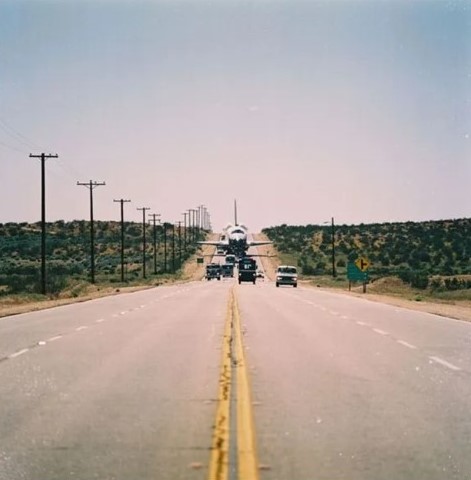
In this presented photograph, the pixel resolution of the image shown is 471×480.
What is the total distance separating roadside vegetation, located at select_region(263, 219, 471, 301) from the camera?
80.0 metres

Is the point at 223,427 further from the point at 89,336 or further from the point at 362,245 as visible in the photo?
the point at 362,245

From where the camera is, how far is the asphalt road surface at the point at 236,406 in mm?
8297

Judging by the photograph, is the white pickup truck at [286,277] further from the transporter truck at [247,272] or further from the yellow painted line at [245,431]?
the yellow painted line at [245,431]

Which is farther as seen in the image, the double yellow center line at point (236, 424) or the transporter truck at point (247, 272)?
the transporter truck at point (247, 272)

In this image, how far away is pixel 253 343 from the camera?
69.3ft

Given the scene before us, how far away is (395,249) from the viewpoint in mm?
149750

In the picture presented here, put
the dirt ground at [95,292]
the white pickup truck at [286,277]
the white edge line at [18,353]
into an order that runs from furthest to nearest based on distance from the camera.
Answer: the white pickup truck at [286,277] < the dirt ground at [95,292] < the white edge line at [18,353]

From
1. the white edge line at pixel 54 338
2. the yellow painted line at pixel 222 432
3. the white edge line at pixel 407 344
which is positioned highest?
the white edge line at pixel 54 338

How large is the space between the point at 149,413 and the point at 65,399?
176cm

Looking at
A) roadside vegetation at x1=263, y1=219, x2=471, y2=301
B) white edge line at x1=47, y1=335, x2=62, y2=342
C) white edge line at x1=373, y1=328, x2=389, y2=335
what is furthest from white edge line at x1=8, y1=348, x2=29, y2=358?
roadside vegetation at x1=263, y1=219, x2=471, y2=301

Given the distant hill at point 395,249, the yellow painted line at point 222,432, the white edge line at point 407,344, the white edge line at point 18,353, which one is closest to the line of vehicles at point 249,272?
the distant hill at point 395,249

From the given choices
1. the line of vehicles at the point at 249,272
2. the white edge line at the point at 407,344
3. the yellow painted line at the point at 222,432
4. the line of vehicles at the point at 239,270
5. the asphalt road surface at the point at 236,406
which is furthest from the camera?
the line of vehicles at the point at 239,270

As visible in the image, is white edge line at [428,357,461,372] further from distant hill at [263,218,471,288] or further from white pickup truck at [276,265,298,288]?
distant hill at [263,218,471,288]

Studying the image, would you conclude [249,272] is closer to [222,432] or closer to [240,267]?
[240,267]
